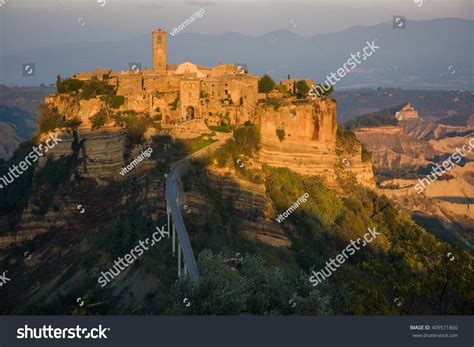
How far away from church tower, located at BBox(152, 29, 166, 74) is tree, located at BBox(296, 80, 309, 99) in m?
5.58

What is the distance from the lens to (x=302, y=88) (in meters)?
35.0

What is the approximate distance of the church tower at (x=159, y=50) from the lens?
118 ft

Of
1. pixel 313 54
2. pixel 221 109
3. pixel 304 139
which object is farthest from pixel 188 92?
pixel 313 54

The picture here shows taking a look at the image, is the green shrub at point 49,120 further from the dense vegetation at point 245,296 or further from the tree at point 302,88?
the dense vegetation at point 245,296

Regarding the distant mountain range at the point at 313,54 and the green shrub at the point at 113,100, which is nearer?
the green shrub at the point at 113,100

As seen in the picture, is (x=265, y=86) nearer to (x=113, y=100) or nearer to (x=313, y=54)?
(x=113, y=100)

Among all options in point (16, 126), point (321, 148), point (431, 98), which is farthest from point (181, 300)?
point (431, 98)

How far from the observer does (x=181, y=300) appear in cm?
1627

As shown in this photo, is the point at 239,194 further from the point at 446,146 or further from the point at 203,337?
the point at 446,146

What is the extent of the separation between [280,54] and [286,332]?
5410 cm

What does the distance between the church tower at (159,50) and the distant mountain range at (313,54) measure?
79 cm

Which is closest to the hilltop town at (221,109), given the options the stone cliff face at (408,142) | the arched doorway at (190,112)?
the arched doorway at (190,112)

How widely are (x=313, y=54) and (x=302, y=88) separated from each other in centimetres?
5002

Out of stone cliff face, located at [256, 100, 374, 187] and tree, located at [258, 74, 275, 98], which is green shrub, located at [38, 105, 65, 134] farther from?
tree, located at [258, 74, 275, 98]
